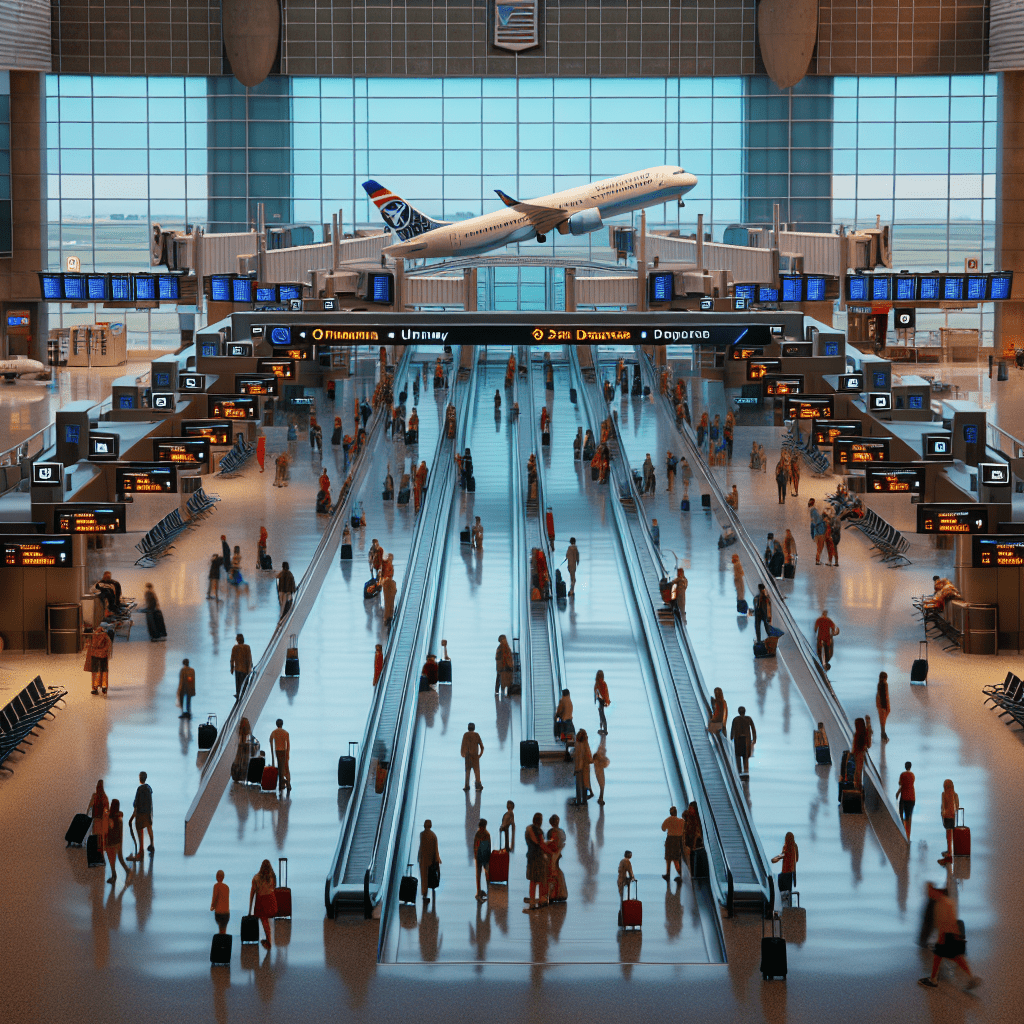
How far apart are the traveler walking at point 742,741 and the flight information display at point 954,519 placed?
6460 millimetres

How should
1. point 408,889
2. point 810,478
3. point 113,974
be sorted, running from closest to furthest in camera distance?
point 113,974
point 408,889
point 810,478

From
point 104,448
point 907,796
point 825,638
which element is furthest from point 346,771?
point 104,448

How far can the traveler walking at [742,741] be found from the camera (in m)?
22.2

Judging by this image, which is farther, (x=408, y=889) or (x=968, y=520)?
(x=968, y=520)

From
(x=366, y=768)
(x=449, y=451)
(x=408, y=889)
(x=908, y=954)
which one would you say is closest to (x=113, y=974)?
(x=408, y=889)

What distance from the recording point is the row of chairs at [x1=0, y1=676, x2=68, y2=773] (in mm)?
22312

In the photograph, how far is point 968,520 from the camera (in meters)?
27.1

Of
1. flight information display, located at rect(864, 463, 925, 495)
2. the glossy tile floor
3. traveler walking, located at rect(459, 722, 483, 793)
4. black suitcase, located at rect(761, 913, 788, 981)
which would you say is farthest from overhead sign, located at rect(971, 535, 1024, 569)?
black suitcase, located at rect(761, 913, 788, 981)

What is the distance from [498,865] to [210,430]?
16.2 metres

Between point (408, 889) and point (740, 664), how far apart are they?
10.3 m

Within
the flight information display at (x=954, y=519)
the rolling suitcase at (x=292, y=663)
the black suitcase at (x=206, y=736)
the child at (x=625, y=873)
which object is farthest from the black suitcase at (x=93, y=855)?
the flight information display at (x=954, y=519)

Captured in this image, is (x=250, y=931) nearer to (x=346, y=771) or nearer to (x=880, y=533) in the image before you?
(x=346, y=771)

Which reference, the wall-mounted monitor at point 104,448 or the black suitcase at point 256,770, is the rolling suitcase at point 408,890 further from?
the wall-mounted monitor at point 104,448

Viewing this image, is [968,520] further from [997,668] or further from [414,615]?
[414,615]
